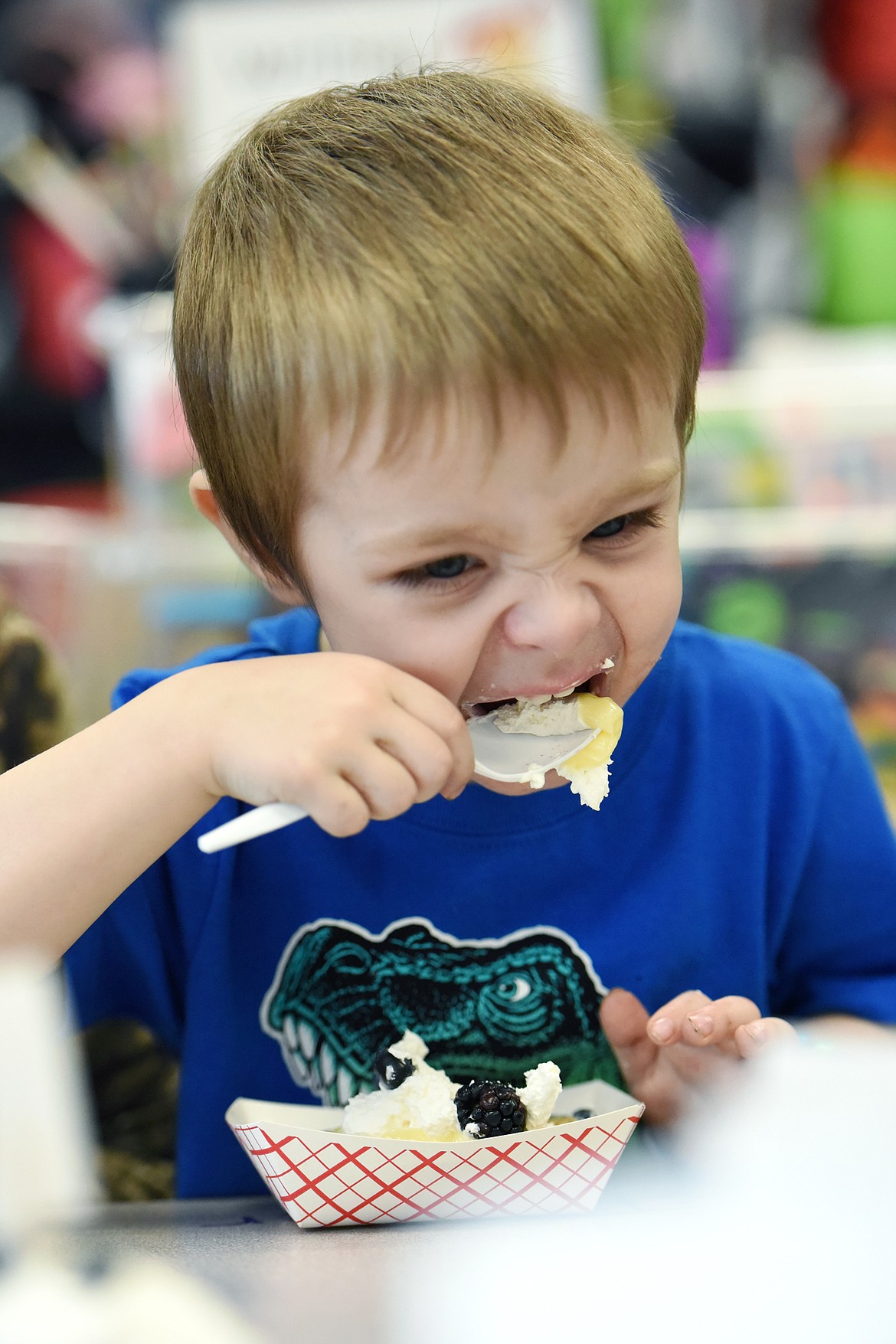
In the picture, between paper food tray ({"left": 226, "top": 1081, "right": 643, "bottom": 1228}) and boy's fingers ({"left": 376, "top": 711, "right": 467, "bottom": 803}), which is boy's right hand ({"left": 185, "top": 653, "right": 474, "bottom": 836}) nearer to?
boy's fingers ({"left": 376, "top": 711, "right": 467, "bottom": 803})

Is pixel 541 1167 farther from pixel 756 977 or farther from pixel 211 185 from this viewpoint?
pixel 211 185

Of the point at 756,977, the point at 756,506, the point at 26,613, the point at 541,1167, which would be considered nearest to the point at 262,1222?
the point at 541,1167

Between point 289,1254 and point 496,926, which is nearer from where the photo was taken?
point 289,1254

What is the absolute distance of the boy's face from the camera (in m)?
0.61

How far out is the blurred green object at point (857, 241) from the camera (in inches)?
91.1

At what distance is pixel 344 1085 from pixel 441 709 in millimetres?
279

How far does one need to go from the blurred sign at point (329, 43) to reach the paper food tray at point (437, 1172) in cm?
183

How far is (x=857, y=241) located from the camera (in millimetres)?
2326

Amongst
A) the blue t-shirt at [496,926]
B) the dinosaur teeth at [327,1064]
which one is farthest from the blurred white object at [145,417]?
the dinosaur teeth at [327,1064]

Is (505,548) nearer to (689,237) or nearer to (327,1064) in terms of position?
(327,1064)

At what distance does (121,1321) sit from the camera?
435mm

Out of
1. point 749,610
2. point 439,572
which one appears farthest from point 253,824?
point 749,610

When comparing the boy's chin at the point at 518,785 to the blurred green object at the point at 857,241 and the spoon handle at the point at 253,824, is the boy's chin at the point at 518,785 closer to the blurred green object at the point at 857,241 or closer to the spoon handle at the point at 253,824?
the spoon handle at the point at 253,824

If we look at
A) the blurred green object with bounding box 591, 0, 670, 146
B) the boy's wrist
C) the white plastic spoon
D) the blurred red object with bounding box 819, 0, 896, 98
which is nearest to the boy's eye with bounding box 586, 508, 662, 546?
the white plastic spoon
